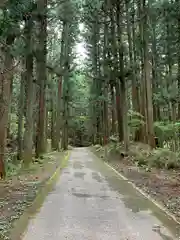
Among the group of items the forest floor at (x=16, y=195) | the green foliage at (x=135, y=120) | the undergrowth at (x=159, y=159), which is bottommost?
the forest floor at (x=16, y=195)

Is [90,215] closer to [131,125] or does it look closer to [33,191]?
[33,191]

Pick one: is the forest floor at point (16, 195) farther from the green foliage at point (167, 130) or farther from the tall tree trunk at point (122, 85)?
the green foliage at point (167, 130)

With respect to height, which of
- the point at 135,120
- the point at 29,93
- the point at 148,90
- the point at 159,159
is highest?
the point at 148,90

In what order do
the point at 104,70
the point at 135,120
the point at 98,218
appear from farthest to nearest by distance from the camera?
the point at 104,70, the point at 135,120, the point at 98,218

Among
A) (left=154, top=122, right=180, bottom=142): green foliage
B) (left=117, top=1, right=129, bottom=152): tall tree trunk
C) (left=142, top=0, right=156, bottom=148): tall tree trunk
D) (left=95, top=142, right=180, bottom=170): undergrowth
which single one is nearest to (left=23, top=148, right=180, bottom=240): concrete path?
(left=95, top=142, right=180, bottom=170): undergrowth

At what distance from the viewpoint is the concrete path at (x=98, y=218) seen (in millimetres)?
5730

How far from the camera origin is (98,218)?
22.5ft

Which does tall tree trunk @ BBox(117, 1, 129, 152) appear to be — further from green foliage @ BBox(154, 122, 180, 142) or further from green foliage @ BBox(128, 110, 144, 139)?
green foliage @ BBox(128, 110, 144, 139)

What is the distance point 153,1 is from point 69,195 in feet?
50.2

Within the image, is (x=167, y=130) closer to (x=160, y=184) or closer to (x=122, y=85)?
(x=122, y=85)

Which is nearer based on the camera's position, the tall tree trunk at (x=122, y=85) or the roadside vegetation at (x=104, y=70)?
the roadside vegetation at (x=104, y=70)

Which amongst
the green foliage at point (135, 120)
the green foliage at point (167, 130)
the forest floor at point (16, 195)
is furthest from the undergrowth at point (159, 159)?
the forest floor at point (16, 195)

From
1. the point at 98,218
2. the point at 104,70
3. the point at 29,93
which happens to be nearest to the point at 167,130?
the point at 104,70

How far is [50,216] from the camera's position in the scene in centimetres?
698
